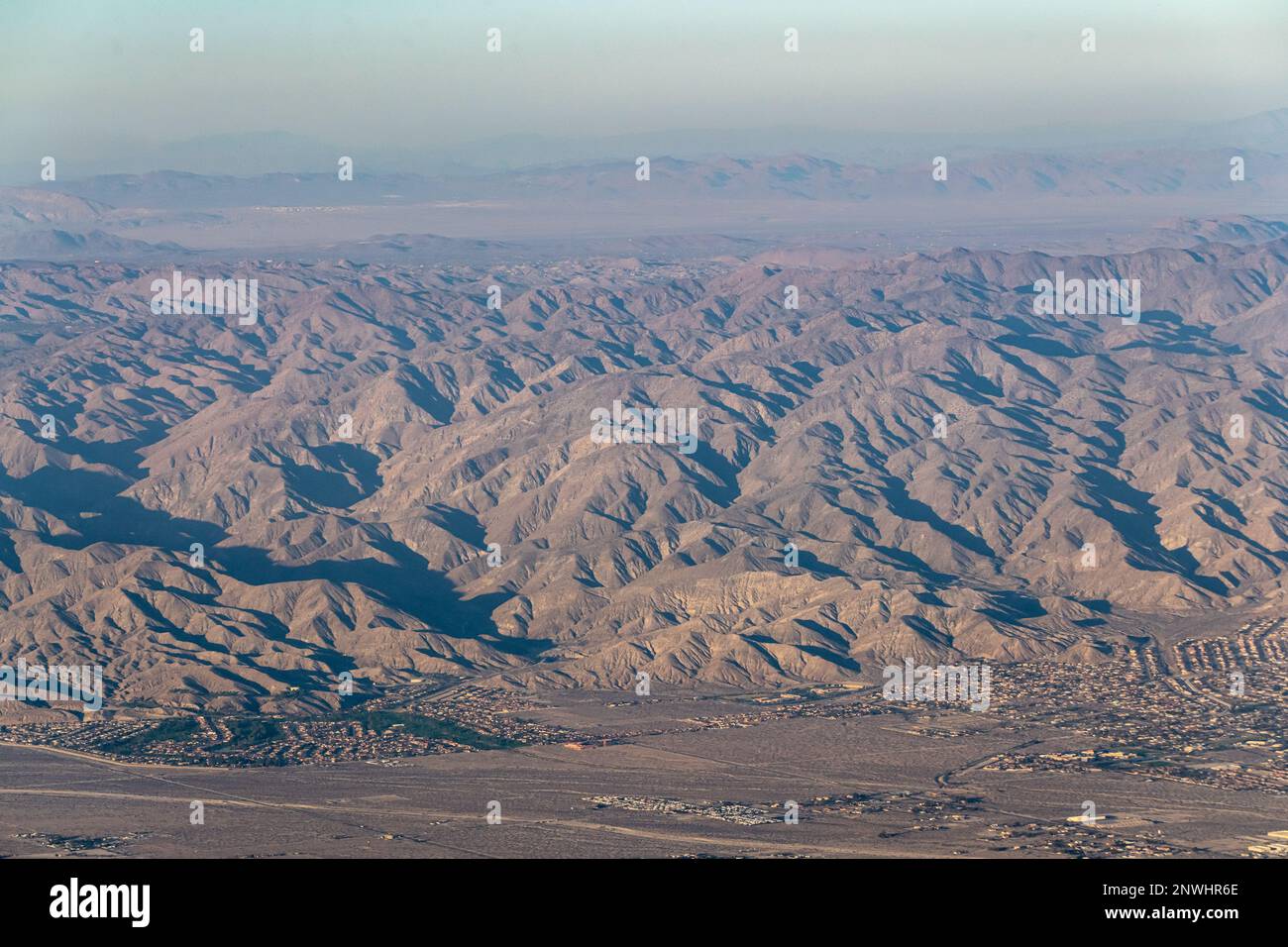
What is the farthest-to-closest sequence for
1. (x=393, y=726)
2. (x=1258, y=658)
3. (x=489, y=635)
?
(x=489, y=635) < (x=1258, y=658) < (x=393, y=726)

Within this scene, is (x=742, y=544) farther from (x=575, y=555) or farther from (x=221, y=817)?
(x=221, y=817)

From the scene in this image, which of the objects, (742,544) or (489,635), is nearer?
(489,635)
